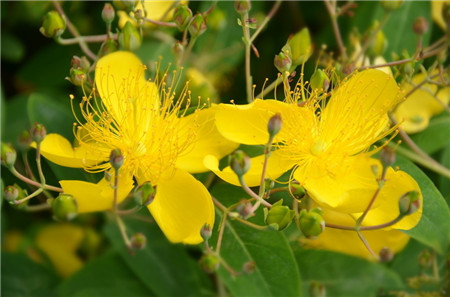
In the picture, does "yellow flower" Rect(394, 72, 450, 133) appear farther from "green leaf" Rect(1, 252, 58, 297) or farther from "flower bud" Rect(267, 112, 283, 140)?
"green leaf" Rect(1, 252, 58, 297)

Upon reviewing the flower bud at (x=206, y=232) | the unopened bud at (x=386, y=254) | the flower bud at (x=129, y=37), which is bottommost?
the unopened bud at (x=386, y=254)

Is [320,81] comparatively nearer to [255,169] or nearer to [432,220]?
[255,169]

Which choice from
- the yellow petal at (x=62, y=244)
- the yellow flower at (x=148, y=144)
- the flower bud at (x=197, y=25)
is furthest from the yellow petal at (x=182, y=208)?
the yellow petal at (x=62, y=244)

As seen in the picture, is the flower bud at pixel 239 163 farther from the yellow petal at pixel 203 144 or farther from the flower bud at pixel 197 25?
the flower bud at pixel 197 25

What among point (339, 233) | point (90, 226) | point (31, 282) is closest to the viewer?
point (339, 233)

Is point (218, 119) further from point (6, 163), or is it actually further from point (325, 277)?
point (325, 277)

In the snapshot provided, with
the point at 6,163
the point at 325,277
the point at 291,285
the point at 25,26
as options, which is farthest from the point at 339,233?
the point at 25,26
